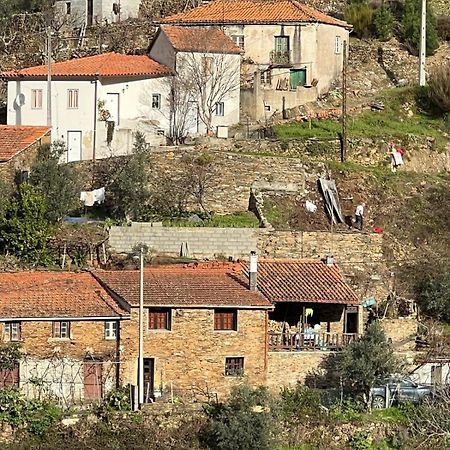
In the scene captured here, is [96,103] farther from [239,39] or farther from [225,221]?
[225,221]

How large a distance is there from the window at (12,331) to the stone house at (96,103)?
15409 millimetres

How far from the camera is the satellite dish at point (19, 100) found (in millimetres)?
60250

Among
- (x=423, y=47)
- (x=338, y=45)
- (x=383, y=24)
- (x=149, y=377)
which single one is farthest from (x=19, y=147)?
(x=383, y=24)

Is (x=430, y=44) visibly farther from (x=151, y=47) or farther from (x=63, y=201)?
(x=63, y=201)

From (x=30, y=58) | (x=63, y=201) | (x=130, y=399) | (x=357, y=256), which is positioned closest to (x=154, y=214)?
(x=63, y=201)

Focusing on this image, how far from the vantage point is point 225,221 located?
52.8 metres

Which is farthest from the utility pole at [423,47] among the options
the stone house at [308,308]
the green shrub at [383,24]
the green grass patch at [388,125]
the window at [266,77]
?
the stone house at [308,308]

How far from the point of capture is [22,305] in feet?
144

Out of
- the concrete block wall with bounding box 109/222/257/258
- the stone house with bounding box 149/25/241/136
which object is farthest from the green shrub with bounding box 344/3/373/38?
the concrete block wall with bounding box 109/222/257/258

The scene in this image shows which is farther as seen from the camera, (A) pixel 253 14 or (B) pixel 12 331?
(A) pixel 253 14

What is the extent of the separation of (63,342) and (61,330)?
1.10ft

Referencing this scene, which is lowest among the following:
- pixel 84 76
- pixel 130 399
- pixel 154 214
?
pixel 130 399

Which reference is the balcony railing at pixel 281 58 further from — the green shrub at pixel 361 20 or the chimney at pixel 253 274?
the chimney at pixel 253 274

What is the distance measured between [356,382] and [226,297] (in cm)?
434
